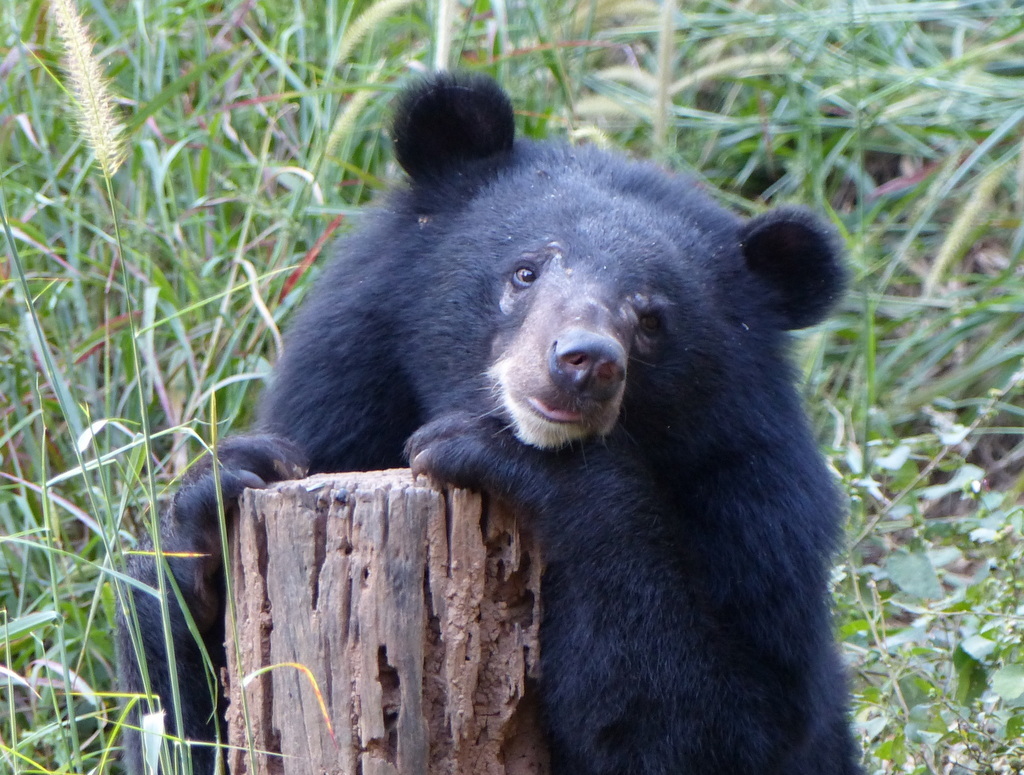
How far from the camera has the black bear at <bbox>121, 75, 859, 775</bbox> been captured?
2.99 meters

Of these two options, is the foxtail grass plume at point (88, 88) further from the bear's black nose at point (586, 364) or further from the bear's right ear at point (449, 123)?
the bear's right ear at point (449, 123)

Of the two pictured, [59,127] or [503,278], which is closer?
[503,278]

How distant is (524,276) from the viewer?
11.2 ft

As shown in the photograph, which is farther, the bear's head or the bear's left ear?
the bear's left ear

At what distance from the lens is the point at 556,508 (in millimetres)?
2957

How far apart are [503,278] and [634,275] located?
0.35 meters

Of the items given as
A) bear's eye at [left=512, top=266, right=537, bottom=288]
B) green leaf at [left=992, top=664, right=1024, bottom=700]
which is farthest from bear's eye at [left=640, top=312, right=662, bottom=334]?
green leaf at [left=992, top=664, right=1024, bottom=700]

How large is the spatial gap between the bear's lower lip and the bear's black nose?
0.06 meters

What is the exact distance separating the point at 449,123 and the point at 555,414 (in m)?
1.15

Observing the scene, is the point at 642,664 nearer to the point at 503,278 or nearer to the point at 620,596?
the point at 620,596

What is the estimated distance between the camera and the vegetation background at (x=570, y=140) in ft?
14.5

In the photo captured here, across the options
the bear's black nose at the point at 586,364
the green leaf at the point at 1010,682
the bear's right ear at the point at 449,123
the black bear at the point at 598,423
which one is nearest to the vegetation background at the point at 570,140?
the green leaf at the point at 1010,682

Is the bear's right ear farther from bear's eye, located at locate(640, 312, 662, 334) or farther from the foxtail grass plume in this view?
the foxtail grass plume

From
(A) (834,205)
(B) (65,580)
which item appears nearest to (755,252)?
(B) (65,580)
